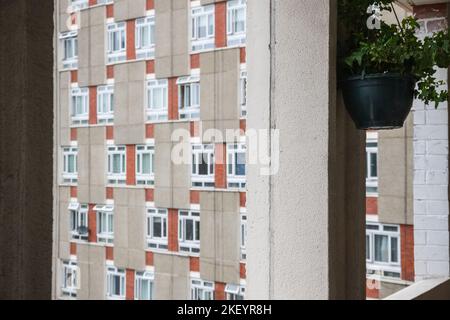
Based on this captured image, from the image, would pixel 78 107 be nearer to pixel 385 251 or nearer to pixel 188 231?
pixel 188 231

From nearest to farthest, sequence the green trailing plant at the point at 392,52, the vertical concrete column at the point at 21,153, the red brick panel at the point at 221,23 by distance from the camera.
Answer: the vertical concrete column at the point at 21,153, the green trailing plant at the point at 392,52, the red brick panel at the point at 221,23

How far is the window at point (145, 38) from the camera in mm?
8648

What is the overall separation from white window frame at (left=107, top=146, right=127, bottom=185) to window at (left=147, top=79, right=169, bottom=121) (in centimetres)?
63

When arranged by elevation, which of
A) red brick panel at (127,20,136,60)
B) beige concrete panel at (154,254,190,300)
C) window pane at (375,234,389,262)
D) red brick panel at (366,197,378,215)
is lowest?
beige concrete panel at (154,254,190,300)

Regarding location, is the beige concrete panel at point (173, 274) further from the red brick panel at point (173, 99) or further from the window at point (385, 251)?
the window at point (385, 251)

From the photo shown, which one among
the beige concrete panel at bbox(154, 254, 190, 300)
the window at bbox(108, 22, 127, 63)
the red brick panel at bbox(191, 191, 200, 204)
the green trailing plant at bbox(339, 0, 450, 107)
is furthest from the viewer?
the red brick panel at bbox(191, 191, 200, 204)

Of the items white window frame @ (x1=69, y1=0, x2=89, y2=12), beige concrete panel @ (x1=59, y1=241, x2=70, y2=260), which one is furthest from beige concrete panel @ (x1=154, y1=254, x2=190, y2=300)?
white window frame @ (x1=69, y1=0, x2=89, y2=12)

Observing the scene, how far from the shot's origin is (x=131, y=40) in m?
8.27

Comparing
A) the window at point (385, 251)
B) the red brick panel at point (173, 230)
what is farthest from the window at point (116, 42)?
the window at point (385, 251)

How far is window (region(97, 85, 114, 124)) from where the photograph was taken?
9025 millimetres

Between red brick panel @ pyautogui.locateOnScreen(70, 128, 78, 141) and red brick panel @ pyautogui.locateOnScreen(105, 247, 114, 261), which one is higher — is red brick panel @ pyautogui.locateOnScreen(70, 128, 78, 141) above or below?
above

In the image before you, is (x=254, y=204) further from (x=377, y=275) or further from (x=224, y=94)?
(x=224, y=94)

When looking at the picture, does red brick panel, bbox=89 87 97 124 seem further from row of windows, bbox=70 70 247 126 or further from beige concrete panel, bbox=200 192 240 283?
beige concrete panel, bbox=200 192 240 283

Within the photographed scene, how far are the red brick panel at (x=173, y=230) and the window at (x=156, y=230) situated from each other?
11 cm
